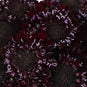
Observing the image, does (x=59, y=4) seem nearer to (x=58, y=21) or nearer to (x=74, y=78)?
(x=58, y=21)

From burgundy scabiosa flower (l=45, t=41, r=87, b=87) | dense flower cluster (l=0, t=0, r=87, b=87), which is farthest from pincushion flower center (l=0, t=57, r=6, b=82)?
burgundy scabiosa flower (l=45, t=41, r=87, b=87)

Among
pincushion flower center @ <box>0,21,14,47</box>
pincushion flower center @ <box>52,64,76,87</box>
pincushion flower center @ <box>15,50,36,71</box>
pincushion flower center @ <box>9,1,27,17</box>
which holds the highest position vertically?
pincushion flower center @ <box>9,1,27,17</box>

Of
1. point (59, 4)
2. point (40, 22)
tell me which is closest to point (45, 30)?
point (40, 22)

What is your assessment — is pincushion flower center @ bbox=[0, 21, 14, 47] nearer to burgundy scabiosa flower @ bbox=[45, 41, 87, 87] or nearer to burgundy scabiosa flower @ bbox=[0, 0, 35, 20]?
burgundy scabiosa flower @ bbox=[0, 0, 35, 20]

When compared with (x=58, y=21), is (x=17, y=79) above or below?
below

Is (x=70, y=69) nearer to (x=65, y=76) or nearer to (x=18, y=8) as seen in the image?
(x=65, y=76)

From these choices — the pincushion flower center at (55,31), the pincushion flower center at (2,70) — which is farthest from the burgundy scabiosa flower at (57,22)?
the pincushion flower center at (2,70)
